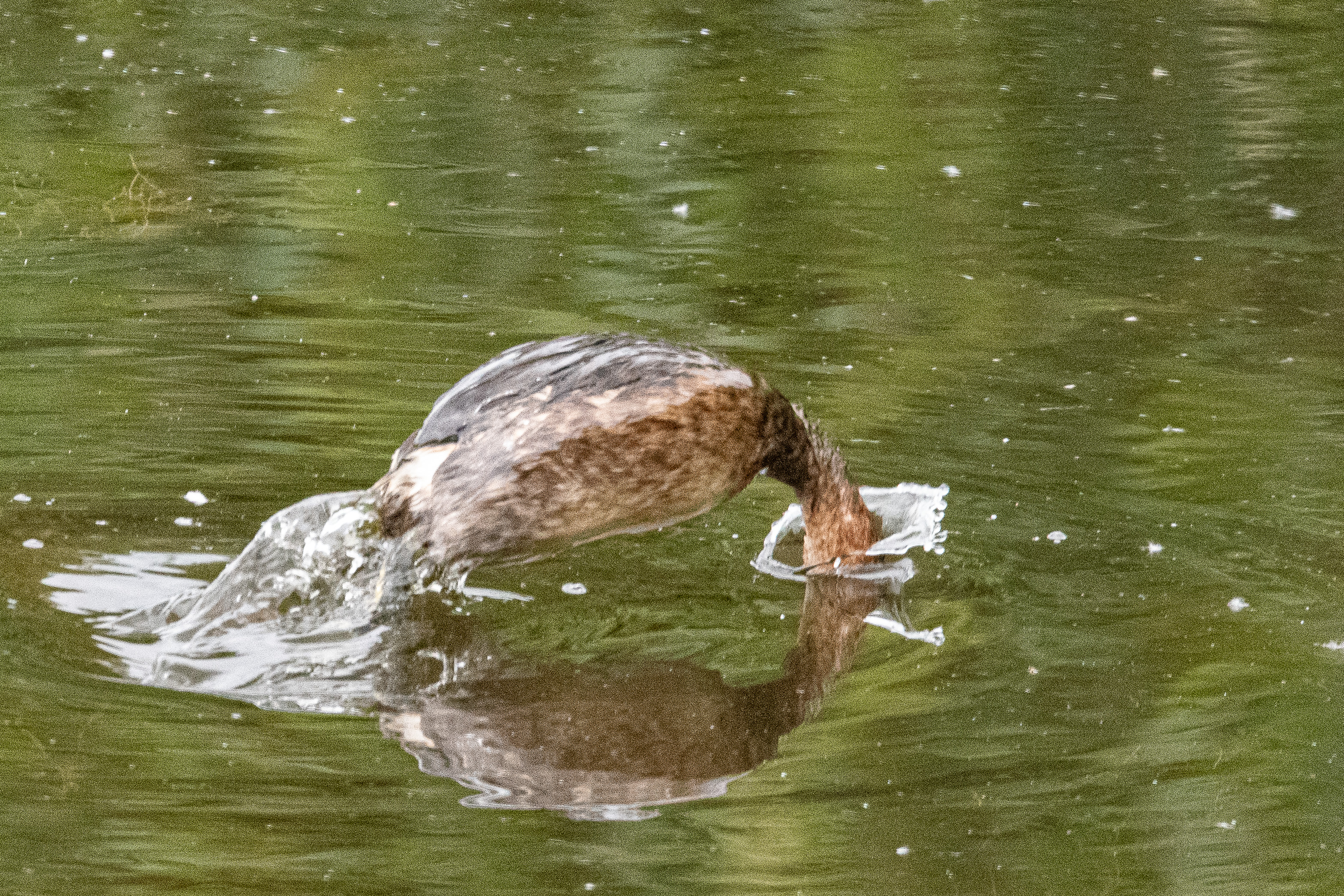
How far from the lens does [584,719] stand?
4273mm

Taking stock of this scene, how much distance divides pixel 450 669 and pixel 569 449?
1.75 ft

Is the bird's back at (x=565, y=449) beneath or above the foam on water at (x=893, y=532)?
above

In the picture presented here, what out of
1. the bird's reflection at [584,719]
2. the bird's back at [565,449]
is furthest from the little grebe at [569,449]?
the bird's reflection at [584,719]

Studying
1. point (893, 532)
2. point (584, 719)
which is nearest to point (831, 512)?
point (893, 532)

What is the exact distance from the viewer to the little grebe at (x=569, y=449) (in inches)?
178

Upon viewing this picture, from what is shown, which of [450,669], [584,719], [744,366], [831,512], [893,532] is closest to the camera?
[584,719]

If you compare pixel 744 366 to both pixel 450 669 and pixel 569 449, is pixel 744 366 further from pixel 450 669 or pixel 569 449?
pixel 450 669

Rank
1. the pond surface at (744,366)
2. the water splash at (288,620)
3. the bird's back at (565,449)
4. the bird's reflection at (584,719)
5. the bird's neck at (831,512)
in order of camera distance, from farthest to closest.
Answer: the bird's neck at (831,512)
the bird's back at (565,449)
the water splash at (288,620)
the bird's reflection at (584,719)
the pond surface at (744,366)

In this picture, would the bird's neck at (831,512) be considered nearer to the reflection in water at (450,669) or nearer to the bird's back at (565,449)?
the reflection in water at (450,669)

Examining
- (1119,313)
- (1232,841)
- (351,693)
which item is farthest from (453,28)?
(1232,841)

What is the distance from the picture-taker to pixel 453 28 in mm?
10953

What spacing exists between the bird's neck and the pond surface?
0.57 ft

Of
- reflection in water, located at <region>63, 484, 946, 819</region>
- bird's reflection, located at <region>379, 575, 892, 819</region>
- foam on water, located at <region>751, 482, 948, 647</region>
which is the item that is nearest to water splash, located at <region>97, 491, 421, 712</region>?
reflection in water, located at <region>63, 484, 946, 819</region>

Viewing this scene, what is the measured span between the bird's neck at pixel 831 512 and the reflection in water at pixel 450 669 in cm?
9
